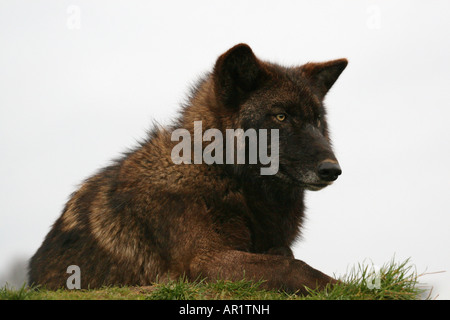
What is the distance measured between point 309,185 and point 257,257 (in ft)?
3.50

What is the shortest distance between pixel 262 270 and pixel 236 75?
2.30 metres

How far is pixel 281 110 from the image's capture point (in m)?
6.08

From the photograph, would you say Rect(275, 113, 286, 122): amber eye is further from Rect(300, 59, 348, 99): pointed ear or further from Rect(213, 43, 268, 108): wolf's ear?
Rect(300, 59, 348, 99): pointed ear

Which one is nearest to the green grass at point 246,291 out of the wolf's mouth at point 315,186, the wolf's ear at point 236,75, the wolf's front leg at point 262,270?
the wolf's front leg at point 262,270

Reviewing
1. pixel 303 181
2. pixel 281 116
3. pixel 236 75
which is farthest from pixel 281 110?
pixel 303 181

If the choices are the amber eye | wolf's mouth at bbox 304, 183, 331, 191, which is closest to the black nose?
wolf's mouth at bbox 304, 183, 331, 191

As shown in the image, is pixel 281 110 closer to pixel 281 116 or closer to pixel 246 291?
pixel 281 116

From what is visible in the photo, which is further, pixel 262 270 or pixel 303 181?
pixel 303 181

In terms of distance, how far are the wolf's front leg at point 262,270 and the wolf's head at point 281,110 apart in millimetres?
1013

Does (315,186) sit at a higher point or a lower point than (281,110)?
lower

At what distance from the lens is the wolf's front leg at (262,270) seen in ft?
17.7

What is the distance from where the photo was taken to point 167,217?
19.4 feet

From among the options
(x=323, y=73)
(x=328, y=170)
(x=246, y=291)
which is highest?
(x=323, y=73)

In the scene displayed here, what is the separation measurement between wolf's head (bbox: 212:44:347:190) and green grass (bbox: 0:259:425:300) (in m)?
1.20
